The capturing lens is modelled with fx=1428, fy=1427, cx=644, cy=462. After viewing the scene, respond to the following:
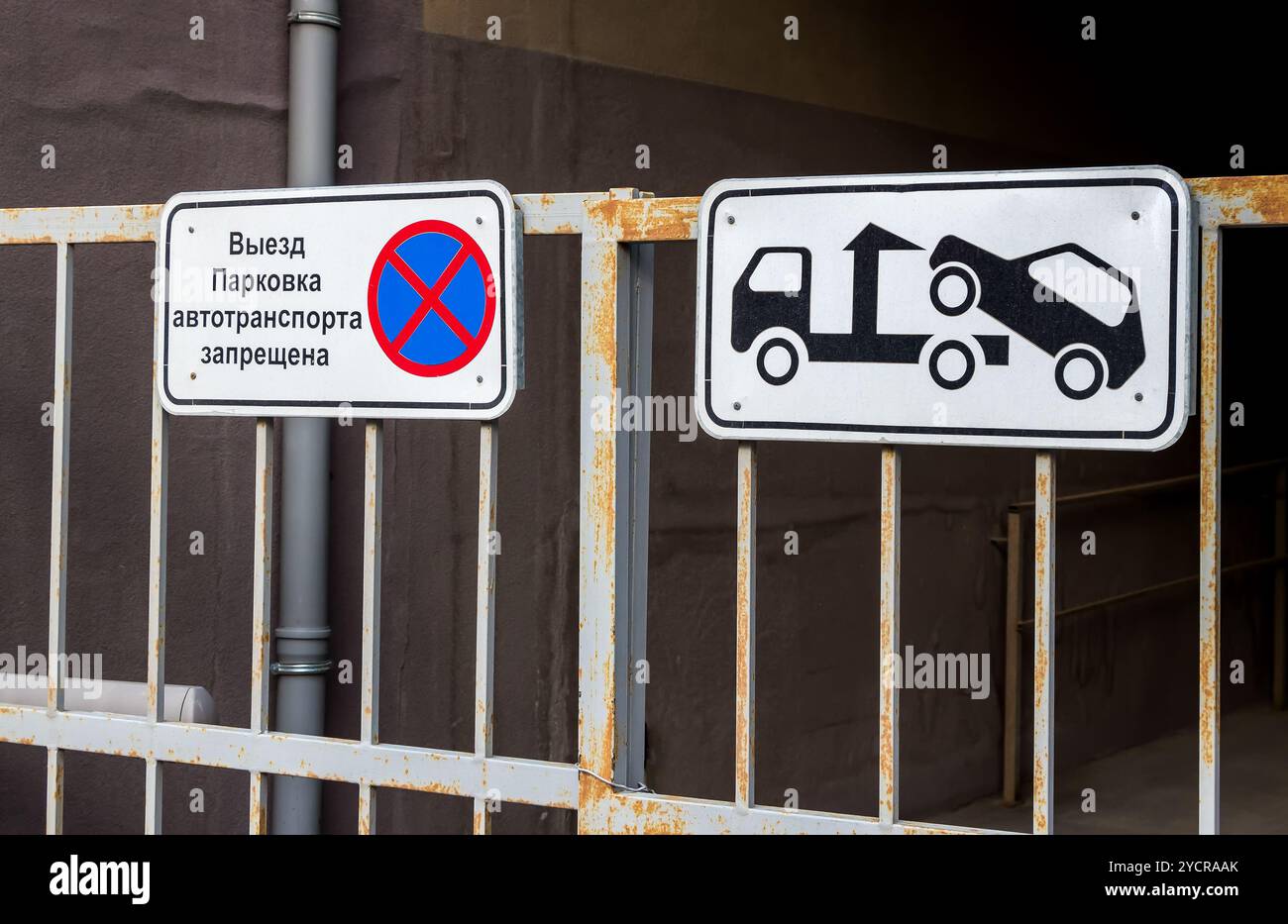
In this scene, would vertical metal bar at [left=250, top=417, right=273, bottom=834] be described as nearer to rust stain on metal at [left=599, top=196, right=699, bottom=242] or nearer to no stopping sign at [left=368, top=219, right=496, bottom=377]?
no stopping sign at [left=368, top=219, right=496, bottom=377]

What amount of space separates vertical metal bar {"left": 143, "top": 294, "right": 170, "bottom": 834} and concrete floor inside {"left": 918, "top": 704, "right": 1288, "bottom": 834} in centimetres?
408

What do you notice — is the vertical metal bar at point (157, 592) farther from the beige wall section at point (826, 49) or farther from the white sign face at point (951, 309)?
the beige wall section at point (826, 49)

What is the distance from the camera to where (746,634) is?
184 centimetres

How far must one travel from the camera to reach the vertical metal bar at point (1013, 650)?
19.6 feet

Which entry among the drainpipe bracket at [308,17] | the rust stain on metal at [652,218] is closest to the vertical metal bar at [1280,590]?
the drainpipe bracket at [308,17]

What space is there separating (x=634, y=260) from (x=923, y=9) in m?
4.15

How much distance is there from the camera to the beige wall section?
14.2 feet

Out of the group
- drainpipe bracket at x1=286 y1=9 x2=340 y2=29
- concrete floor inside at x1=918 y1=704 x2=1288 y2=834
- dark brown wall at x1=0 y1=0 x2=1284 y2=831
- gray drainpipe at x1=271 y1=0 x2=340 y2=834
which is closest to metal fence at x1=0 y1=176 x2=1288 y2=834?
dark brown wall at x1=0 y1=0 x2=1284 y2=831

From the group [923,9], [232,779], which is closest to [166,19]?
[232,779]

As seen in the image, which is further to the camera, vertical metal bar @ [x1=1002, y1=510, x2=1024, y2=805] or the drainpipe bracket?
vertical metal bar @ [x1=1002, y1=510, x2=1024, y2=805]

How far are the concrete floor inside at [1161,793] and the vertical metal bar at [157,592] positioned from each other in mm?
4082

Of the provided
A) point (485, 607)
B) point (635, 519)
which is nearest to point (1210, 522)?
point (635, 519)

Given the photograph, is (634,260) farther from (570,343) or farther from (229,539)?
(570,343)
